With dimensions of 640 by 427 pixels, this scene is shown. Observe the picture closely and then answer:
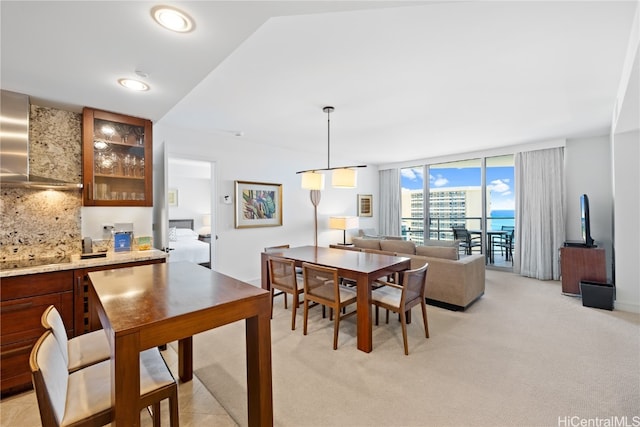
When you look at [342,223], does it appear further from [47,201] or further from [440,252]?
[47,201]

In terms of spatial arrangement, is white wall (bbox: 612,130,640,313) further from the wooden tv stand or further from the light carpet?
the light carpet

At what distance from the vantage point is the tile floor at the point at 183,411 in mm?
1746

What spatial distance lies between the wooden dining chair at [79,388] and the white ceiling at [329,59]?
1.57 metres

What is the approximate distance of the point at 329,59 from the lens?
2.21 metres

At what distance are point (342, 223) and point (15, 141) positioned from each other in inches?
183

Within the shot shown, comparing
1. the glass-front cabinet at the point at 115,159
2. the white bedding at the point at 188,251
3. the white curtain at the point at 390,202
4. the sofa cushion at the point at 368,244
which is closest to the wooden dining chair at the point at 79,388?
the glass-front cabinet at the point at 115,159

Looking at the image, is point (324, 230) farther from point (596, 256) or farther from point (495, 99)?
point (596, 256)

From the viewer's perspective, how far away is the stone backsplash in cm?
242

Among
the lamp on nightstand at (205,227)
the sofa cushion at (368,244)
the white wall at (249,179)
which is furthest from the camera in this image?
the lamp on nightstand at (205,227)

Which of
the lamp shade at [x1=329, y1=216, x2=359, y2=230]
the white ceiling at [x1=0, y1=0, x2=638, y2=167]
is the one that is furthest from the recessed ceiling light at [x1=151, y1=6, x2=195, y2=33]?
the lamp shade at [x1=329, y1=216, x2=359, y2=230]

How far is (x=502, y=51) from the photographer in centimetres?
213

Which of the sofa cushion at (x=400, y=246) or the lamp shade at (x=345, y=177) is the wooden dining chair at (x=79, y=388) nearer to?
the lamp shade at (x=345, y=177)

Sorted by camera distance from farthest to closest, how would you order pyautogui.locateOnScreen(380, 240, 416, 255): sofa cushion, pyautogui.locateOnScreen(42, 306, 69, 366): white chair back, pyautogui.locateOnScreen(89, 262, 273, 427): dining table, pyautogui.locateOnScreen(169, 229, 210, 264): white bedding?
pyautogui.locateOnScreen(169, 229, 210, 264): white bedding, pyautogui.locateOnScreen(380, 240, 416, 255): sofa cushion, pyautogui.locateOnScreen(42, 306, 69, 366): white chair back, pyautogui.locateOnScreen(89, 262, 273, 427): dining table

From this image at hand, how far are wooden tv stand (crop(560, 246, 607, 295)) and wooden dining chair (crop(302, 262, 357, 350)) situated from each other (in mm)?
3488
